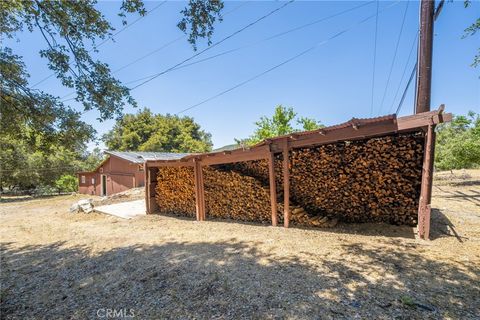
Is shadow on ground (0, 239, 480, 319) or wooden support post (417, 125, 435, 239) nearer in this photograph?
shadow on ground (0, 239, 480, 319)

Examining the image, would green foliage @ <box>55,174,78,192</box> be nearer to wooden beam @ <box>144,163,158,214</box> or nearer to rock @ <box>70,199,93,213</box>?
rock @ <box>70,199,93,213</box>

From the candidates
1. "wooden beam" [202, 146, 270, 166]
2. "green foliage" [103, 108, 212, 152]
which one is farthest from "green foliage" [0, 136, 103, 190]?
"wooden beam" [202, 146, 270, 166]

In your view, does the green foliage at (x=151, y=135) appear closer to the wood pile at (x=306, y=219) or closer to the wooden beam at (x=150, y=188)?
the wooden beam at (x=150, y=188)

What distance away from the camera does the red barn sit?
18.1m

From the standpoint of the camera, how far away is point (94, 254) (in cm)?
465

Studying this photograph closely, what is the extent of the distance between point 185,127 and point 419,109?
32.7m

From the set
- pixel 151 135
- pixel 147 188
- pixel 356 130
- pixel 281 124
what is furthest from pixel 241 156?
pixel 151 135

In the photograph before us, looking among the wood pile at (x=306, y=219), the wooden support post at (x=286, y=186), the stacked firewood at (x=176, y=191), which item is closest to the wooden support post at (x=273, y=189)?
the wood pile at (x=306, y=219)

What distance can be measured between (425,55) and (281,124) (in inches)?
598

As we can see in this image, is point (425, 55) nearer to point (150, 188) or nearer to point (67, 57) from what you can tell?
point (67, 57)

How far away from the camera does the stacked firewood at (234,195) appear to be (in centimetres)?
639

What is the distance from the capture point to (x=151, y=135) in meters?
32.3

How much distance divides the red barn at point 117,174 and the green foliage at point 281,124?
7276mm

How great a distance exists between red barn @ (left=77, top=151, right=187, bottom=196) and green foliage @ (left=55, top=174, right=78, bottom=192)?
480 cm
